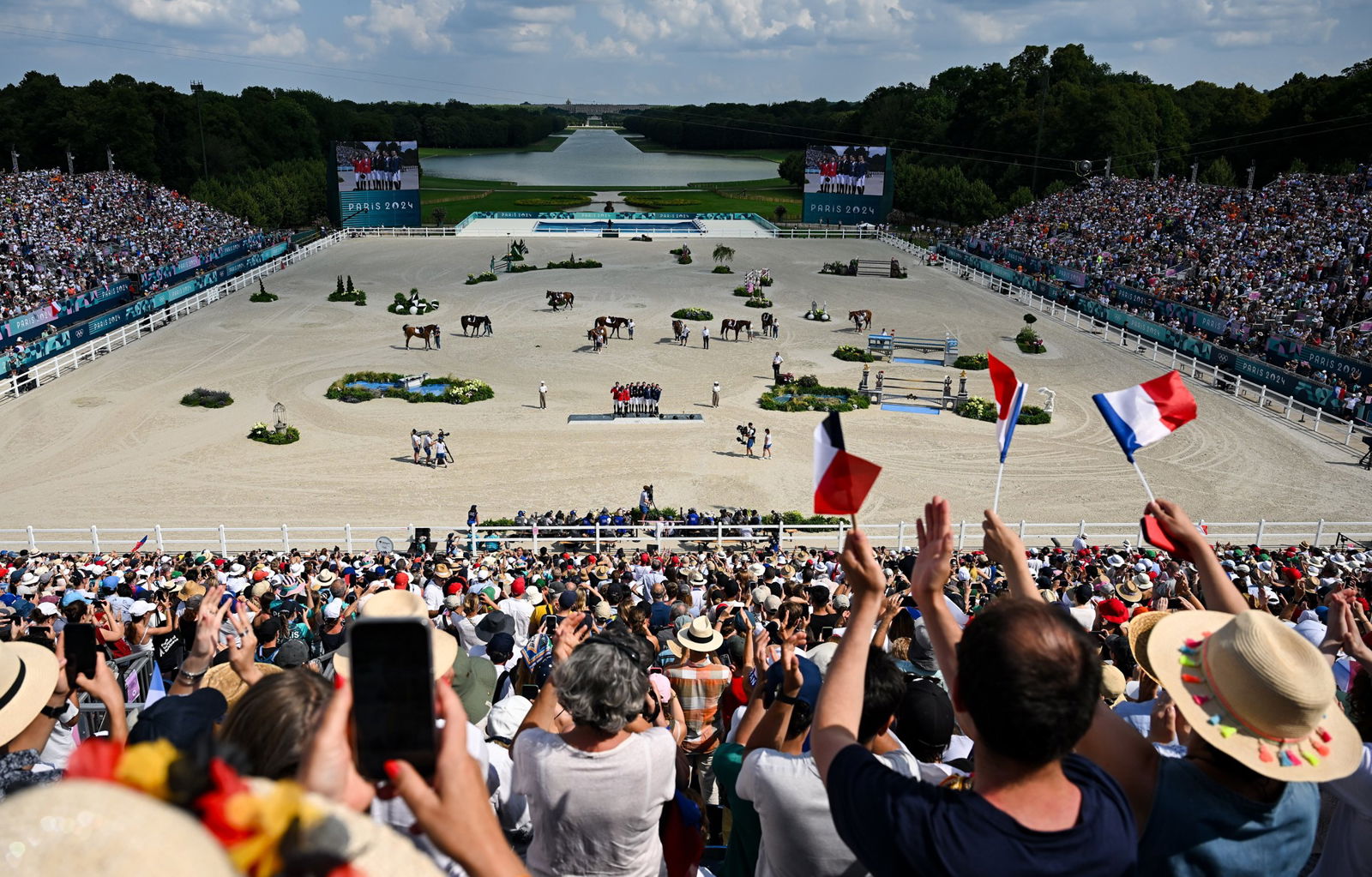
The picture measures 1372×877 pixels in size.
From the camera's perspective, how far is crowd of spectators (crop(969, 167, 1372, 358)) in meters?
36.1

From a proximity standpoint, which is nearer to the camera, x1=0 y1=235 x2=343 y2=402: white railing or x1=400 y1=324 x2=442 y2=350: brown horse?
x1=0 y1=235 x2=343 y2=402: white railing

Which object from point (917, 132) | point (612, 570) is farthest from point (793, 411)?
point (917, 132)

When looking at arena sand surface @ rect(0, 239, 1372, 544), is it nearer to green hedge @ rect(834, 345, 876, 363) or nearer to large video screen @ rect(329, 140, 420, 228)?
green hedge @ rect(834, 345, 876, 363)

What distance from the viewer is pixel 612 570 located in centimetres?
1471

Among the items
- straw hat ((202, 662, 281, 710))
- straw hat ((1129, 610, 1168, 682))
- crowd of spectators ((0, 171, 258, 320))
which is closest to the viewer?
straw hat ((1129, 610, 1168, 682))

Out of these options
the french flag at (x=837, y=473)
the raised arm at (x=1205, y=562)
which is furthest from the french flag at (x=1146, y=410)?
the raised arm at (x=1205, y=562)

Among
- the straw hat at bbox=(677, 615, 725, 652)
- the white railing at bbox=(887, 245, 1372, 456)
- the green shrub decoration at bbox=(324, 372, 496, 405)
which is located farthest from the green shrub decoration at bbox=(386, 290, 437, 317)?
the straw hat at bbox=(677, 615, 725, 652)

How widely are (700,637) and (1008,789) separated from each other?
4.17 metres

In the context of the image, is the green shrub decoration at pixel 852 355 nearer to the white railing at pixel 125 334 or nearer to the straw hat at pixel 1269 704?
the white railing at pixel 125 334

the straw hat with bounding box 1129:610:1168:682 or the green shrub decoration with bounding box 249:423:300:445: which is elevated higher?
the straw hat with bounding box 1129:610:1168:682

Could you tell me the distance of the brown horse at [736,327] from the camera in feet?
124

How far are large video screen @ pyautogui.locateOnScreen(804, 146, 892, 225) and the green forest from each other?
443 inches

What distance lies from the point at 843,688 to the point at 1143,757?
3.56 feet

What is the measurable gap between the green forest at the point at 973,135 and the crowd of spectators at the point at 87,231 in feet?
23.8
